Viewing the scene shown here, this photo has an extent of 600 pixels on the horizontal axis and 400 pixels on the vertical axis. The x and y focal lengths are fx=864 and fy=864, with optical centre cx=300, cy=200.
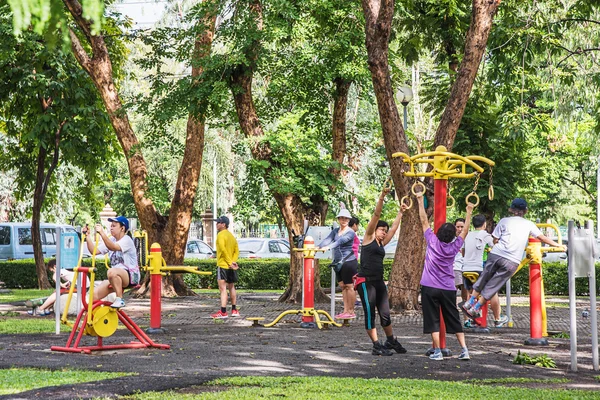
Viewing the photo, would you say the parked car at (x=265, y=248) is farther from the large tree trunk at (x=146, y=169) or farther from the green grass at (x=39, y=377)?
the green grass at (x=39, y=377)

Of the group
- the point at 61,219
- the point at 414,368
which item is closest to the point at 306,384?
the point at 414,368

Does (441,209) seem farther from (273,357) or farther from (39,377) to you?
(39,377)

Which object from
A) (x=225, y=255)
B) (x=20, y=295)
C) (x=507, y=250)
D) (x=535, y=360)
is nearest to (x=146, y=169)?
(x=20, y=295)

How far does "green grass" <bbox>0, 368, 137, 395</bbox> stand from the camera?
7.38 metres

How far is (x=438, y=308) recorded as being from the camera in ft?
31.7

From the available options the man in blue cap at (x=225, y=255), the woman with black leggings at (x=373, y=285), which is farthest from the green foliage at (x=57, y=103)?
the woman with black leggings at (x=373, y=285)

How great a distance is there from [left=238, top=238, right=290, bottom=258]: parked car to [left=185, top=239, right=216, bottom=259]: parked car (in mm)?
1481

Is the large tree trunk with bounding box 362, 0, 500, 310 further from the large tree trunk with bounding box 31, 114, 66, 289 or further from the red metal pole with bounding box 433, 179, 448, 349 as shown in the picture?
the large tree trunk with bounding box 31, 114, 66, 289

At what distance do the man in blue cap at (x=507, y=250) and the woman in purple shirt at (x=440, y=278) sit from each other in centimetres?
220

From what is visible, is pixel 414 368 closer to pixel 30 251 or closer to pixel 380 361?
pixel 380 361

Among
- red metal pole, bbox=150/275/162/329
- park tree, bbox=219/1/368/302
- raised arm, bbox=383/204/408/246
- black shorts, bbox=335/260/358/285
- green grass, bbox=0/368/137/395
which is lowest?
green grass, bbox=0/368/137/395

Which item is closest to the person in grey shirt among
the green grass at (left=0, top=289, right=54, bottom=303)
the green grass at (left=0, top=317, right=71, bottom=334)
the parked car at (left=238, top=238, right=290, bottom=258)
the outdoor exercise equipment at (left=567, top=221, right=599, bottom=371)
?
the green grass at (left=0, top=317, right=71, bottom=334)

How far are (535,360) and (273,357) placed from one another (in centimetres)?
296

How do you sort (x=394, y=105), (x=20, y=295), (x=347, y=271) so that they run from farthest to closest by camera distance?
(x=20, y=295) → (x=394, y=105) → (x=347, y=271)
